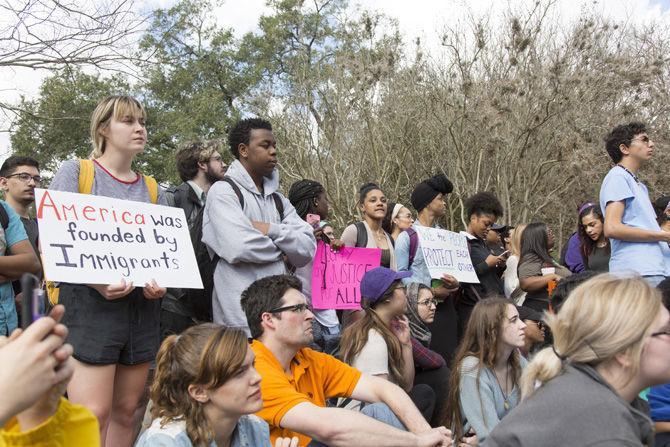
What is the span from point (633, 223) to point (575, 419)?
3.61 metres

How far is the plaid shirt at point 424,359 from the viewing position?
532 cm

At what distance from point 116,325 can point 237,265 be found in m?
1.00

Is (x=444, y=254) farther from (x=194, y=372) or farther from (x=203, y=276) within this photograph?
(x=194, y=372)

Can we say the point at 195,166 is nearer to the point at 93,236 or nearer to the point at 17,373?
the point at 93,236

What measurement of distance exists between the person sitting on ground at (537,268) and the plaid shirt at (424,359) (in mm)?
1931

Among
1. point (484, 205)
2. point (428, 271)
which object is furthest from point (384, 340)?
point (484, 205)

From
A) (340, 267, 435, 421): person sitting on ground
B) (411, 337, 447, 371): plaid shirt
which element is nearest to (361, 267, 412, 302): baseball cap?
(340, 267, 435, 421): person sitting on ground

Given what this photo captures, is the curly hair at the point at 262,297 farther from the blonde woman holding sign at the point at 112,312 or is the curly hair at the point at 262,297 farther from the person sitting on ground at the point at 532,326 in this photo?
the person sitting on ground at the point at 532,326

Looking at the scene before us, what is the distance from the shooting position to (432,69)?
653 inches

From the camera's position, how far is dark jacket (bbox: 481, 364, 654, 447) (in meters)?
2.07

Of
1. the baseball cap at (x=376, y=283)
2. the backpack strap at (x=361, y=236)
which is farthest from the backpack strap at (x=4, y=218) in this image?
the backpack strap at (x=361, y=236)

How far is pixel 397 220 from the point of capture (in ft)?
24.6

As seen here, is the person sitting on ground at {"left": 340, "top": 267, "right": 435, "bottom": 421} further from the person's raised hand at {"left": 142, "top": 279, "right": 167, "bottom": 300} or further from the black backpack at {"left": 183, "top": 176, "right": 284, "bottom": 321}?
the person's raised hand at {"left": 142, "top": 279, "right": 167, "bottom": 300}

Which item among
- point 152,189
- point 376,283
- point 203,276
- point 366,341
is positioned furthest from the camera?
point 376,283
